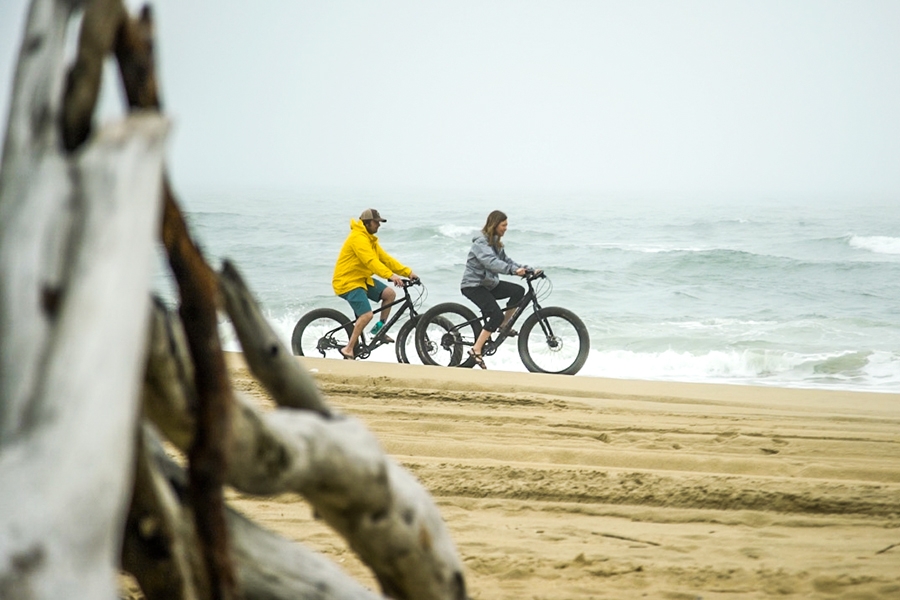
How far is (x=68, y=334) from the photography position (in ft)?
3.19

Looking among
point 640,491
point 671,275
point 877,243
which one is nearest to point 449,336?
point 640,491

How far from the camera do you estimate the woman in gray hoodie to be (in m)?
8.23

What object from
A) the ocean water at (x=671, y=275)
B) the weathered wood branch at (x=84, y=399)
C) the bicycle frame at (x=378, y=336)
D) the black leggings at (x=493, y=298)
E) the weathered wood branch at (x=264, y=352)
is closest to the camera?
the weathered wood branch at (x=84, y=399)

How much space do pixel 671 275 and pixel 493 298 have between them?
12.6 m

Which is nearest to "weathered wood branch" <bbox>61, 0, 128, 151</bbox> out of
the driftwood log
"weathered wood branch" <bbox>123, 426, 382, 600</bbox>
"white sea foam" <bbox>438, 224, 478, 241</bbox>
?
the driftwood log

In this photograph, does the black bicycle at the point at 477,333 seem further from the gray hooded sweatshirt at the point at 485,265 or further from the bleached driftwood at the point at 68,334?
the bleached driftwood at the point at 68,334

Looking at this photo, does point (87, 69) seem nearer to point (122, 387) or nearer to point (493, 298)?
point (122, 387)

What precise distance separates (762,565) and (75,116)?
2.58 m

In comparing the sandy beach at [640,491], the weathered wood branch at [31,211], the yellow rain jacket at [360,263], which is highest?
the weathered wood branch at [31,211]

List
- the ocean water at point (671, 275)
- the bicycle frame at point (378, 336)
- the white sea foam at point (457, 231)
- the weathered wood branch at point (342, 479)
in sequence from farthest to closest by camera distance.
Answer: the white sea foam at point (457, 231)
the ocean water at point (671, 275)
the bicycle frame at point (378, 336)
the weathered wood branch at point (342, 479)

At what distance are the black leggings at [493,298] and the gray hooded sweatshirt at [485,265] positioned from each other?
51mm

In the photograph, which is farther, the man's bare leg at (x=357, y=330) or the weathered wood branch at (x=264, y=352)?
the man's bare leg at (x=357, y=330)

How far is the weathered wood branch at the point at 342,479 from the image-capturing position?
53.2 inches

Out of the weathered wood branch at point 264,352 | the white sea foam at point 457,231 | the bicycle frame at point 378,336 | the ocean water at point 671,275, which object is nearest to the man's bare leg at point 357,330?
the bicycle frame at point 378,336
